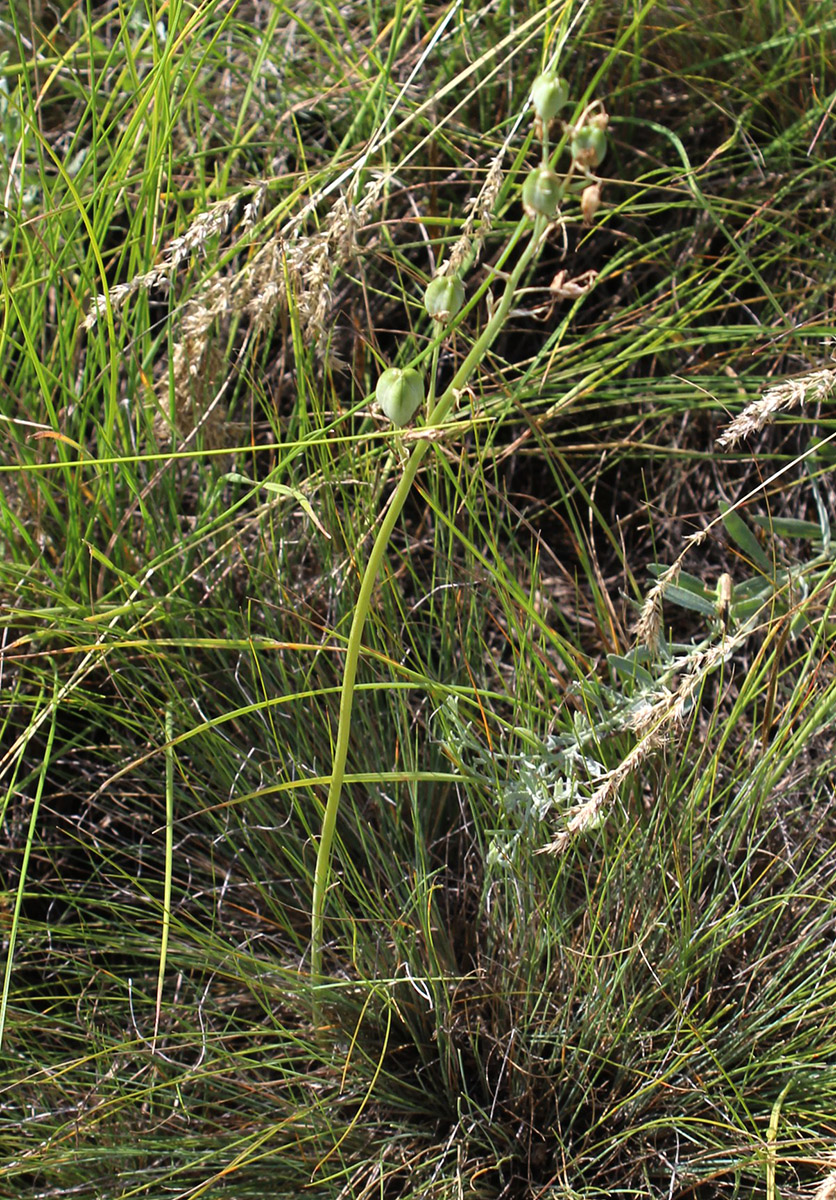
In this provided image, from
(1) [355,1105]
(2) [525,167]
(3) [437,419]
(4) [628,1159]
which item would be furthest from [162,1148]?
(2) [525,167]

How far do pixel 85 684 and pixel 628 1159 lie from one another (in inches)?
33.4

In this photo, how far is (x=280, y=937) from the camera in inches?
50.8

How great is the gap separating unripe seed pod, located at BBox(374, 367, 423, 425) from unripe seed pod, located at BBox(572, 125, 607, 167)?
0.17m

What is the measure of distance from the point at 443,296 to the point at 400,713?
587 mm

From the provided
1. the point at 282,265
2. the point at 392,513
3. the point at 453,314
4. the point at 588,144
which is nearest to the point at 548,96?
the point at 588,144

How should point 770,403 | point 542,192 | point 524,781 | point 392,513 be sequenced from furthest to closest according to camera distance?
point 524,781, point 770,403, point 392,513, point 542,192

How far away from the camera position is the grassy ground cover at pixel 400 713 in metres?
1.07

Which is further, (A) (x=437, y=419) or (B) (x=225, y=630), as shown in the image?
(B) (x=225, y=630)

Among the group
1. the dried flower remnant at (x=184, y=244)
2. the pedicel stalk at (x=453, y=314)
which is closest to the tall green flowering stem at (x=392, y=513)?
the pedicel stalk at (x=453, y=314)

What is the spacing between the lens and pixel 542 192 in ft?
2.08

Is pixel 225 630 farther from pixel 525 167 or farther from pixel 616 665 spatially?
pixel 525 167

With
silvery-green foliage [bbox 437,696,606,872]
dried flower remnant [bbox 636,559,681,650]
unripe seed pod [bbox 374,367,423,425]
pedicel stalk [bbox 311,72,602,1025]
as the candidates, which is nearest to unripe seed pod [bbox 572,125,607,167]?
pedicel stalk [bbox 311,72,602,1025]

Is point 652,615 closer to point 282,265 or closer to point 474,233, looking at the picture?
point 474,233

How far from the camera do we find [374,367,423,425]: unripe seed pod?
0.70 m
